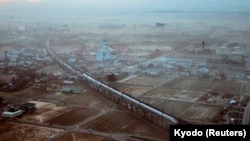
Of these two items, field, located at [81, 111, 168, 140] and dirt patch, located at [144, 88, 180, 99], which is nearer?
field, located at [81, 111, 168, 140]

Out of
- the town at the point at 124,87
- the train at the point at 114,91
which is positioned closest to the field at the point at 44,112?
the town at the point at 124,87

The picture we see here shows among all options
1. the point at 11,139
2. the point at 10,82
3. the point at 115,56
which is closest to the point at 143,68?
the point at 115,56

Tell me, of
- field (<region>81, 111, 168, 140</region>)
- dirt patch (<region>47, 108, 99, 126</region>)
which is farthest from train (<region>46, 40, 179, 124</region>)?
dirt patch (<region>47, 108, 99, 126</region>)

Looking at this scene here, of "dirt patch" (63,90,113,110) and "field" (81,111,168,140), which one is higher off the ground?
"field" (81,111,168,140)

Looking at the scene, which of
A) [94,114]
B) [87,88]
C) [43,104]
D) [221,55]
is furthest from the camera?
[221,55]

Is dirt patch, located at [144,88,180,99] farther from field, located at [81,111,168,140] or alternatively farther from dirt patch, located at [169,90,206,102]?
field, located at [81,111,168,140]

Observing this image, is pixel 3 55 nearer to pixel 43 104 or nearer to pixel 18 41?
pixel 18 41

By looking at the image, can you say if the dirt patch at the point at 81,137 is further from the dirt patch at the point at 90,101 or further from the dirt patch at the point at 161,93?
the dirt patch at the point at 161,93
